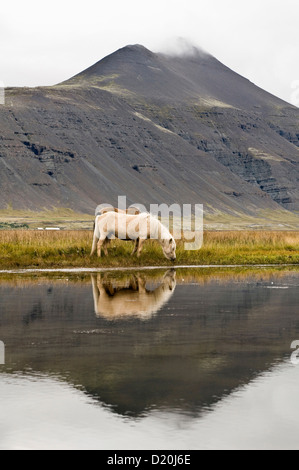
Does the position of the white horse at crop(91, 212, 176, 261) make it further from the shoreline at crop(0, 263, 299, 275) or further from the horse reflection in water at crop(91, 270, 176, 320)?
the horse reflection in water at crop(91, 270, 176, 320)

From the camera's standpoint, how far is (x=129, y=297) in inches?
805

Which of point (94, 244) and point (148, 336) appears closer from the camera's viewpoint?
point (148, 336)

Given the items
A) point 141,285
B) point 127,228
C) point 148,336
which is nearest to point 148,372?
point 148,336

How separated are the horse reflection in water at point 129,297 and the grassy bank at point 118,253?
621 centimetres

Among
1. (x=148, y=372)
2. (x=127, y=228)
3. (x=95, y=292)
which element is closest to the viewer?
(x=148, y=372)

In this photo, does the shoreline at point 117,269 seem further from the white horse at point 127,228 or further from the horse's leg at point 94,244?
the horse's leg at point 94,244

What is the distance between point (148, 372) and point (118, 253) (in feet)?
77.2

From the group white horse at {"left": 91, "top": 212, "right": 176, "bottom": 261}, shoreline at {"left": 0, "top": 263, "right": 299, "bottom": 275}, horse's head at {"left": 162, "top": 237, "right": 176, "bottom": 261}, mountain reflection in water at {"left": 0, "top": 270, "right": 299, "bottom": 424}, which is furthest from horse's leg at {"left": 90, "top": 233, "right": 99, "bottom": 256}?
mountain reflection in water at {"left": 0, "top": 270, "right": 299, "bottom": 424}

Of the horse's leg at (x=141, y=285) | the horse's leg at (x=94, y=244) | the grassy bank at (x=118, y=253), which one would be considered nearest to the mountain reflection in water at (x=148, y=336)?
the horse's leg at (x=141, y=285)

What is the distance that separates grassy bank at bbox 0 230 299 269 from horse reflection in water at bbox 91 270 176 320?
244 inches

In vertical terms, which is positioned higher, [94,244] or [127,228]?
[127,228]

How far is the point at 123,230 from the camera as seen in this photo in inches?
1282

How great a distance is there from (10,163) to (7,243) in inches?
5839

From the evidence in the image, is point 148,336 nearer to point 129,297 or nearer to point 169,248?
point 129,297
